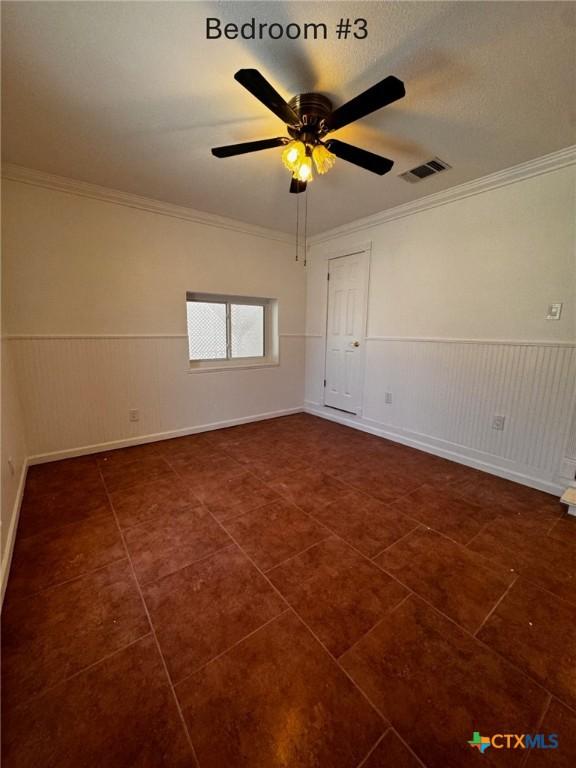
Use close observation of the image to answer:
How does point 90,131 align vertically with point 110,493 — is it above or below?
above

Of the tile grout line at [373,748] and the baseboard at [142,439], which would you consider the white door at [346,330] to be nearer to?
the baseboard at [142,439]

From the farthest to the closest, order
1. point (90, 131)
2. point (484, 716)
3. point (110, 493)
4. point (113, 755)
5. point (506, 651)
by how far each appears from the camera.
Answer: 1. point (110, 493)
2. point (90, 131)
3. point (506, 651)
4. point (484, 716)
5. point (113, 755)

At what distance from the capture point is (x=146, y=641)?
1.16 m

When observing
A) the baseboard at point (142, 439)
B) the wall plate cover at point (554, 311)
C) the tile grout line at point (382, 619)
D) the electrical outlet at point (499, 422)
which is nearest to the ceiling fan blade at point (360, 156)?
the wall plate cover at point (554, 311)

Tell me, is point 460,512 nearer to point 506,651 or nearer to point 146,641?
point 506,651

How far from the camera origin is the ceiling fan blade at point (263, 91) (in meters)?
1.16

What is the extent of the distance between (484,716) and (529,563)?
93 cm

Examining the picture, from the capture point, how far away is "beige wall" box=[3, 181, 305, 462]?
8.16 ft

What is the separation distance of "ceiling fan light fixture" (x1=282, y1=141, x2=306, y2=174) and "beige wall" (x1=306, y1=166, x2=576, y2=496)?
68.6 inches

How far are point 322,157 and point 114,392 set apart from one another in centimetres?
269

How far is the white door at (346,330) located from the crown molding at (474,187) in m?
0.34

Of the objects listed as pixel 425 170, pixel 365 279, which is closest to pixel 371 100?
pixel 425 170

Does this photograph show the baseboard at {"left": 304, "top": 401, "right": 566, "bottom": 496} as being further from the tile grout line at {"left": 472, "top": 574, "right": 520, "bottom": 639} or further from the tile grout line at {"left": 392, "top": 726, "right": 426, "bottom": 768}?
the tile grout line at {"left": 392, "top": 726, "right": 426, "bottom": 768}

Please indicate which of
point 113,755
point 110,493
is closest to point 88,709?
point 113,755
